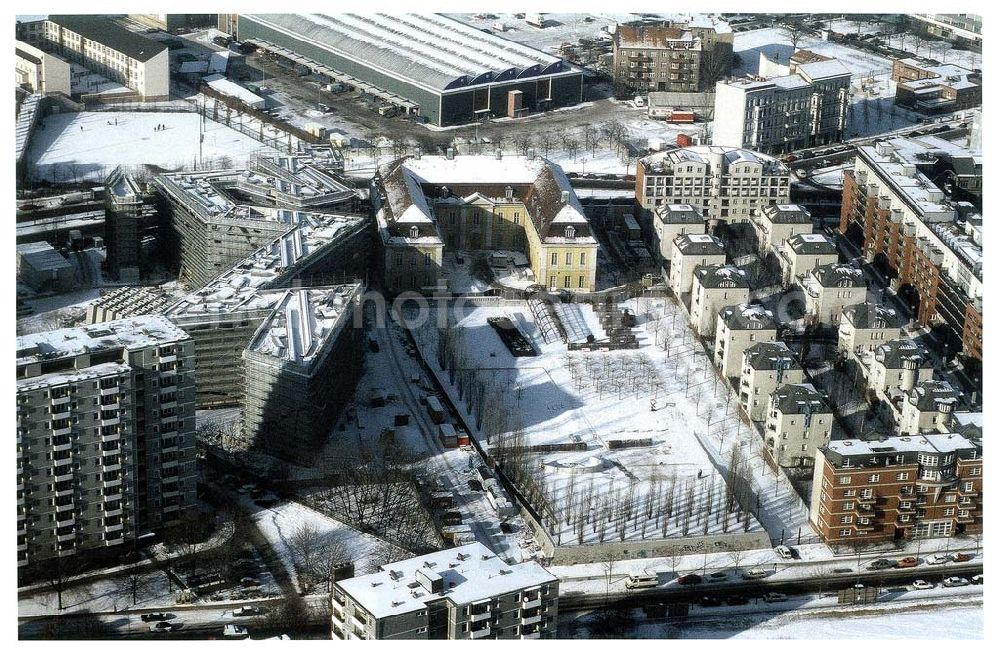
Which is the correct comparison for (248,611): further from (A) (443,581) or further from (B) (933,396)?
(B) (933,396)

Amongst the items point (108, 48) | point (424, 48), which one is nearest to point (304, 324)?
point (424, 48)

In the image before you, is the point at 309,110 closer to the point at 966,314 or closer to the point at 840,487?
the point at 966,314

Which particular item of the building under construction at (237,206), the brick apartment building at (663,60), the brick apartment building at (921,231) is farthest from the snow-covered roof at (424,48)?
the brick apartment building at (921,231)

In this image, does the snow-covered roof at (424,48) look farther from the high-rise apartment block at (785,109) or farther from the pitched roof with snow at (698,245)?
the pitched roof with snow at (698,245)

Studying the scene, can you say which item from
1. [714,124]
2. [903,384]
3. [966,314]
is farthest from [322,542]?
[714,124]

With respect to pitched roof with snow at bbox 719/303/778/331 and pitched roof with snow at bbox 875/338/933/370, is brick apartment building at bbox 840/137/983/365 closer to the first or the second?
pitched roof with snow at bbox 875/338/933/370

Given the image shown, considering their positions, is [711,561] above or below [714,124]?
below

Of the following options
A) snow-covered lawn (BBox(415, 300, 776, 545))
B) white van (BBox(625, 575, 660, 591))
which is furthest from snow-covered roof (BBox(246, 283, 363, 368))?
white van (BBox(625, 575, 660, 591))
